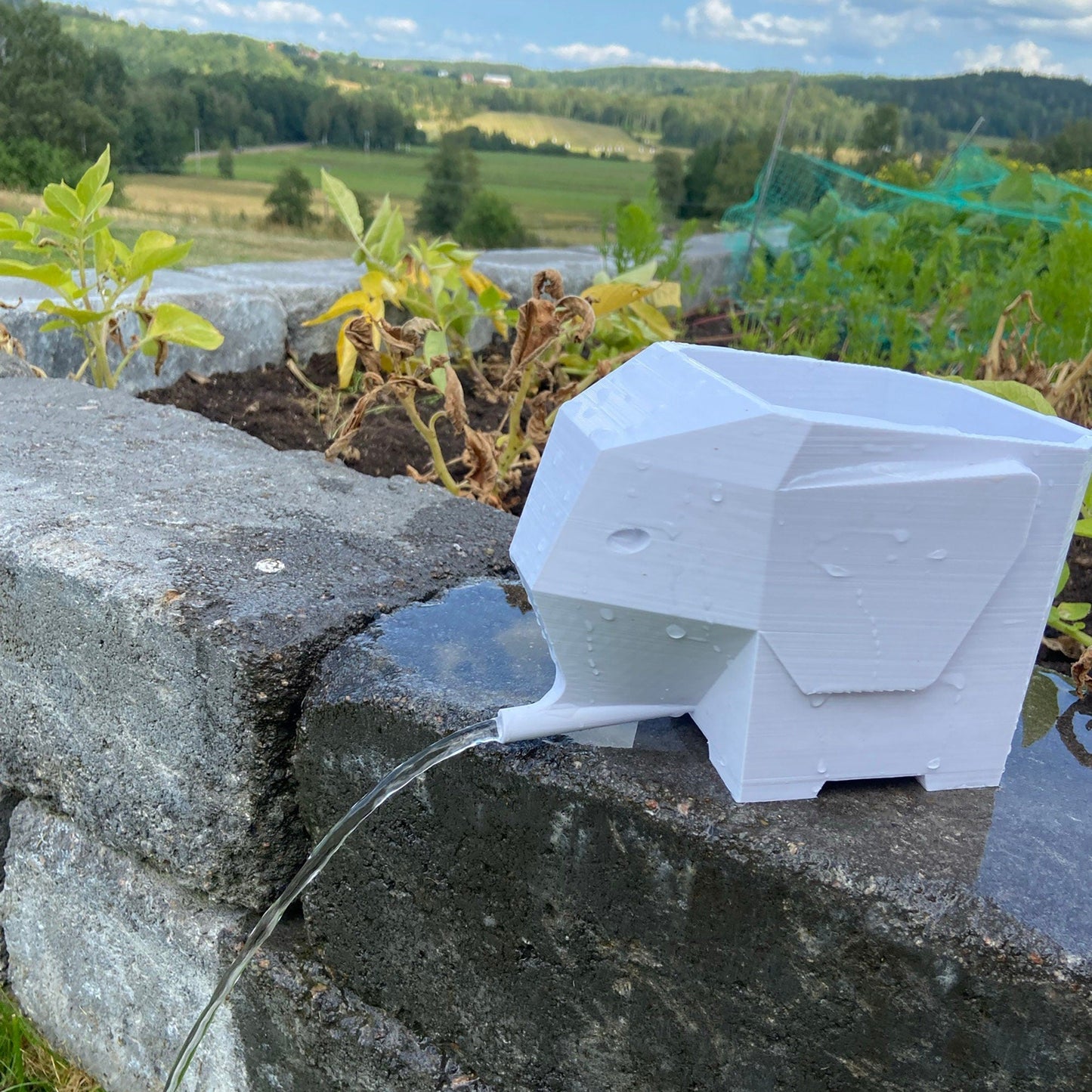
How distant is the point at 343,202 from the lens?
2.31 metres

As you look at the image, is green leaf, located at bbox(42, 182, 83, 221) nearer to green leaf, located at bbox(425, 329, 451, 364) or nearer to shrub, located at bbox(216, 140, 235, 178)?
green leaf, located at bbox(425, 329, 451, 364)

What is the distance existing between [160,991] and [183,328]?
124cm

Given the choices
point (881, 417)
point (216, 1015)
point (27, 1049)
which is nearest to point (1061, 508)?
point (881, 417)

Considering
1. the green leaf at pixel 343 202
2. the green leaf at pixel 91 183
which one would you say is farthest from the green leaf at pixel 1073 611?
the green leaf at pixel 91 183

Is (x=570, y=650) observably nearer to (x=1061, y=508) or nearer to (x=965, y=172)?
(x=1061, y=508)

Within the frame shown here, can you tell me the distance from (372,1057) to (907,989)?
599 mm

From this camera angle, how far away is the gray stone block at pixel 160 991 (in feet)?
3.71

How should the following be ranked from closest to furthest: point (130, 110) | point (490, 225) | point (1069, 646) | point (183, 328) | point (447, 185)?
point (1069, 646)
point (183, 328)
point (130, 110)
point (447, 185)
point (490, 225)

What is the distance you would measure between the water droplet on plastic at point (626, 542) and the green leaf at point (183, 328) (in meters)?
1.46

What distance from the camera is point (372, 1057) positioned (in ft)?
3.65

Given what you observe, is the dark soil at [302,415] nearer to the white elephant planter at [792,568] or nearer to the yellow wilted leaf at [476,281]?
the yellow wilted leaf at [476,281]

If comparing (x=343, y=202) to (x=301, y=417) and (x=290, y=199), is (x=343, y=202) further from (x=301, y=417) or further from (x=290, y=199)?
(x=290, y=199)

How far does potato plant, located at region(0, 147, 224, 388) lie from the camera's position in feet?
6.35

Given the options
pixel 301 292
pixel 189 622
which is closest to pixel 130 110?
pixel 301 292
